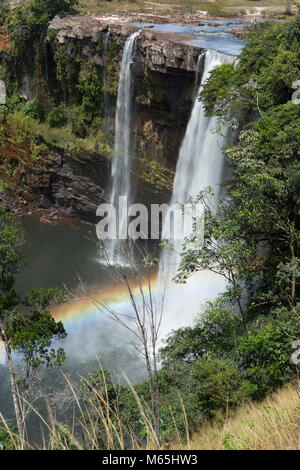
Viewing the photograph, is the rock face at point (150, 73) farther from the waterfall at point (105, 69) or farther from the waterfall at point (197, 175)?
the waterfall at point (197, 175)

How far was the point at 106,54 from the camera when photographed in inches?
941

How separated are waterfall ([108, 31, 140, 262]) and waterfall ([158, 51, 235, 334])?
14.4 ft

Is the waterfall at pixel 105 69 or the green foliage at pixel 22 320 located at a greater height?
the waterfall at pixel 105 69

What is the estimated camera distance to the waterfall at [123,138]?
2281 cm

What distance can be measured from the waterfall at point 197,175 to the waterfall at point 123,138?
4384 millimetres

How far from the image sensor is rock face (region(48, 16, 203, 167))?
20.6 metres

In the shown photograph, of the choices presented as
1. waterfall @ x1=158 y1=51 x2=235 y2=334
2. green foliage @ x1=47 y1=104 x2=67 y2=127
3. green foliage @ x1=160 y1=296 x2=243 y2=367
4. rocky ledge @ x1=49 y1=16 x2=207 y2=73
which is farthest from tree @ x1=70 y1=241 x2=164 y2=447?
green foliage @ x1=47 y1=104 x2=67 y2=127

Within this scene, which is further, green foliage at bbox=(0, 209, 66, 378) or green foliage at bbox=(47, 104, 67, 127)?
green foliage at bbox=(47, 104, 67, 127)

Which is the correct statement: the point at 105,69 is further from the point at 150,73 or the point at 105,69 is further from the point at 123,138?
the point at 123,138

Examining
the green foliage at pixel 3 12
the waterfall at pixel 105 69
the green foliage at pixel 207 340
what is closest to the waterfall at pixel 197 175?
the green foliage at pixel 207 340

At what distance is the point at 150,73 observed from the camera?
72.4ft

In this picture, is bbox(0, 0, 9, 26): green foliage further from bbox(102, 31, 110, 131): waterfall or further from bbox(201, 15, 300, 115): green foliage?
bbox(201, 15, 300, 115): green foliage

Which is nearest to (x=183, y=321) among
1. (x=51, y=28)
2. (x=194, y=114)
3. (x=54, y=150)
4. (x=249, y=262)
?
(x=249, y=262)

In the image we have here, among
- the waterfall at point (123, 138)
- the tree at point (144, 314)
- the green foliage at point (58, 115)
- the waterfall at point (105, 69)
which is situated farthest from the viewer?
the green foliage at point (58, 115)
